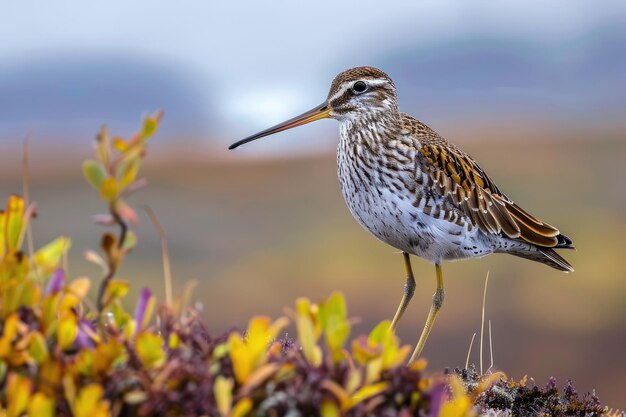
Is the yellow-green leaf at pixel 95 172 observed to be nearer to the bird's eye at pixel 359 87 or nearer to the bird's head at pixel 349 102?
the bird's head at pixel 349 102

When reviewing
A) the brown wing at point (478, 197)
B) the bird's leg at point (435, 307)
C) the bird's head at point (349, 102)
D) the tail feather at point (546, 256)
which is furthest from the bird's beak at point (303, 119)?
the tail feather at point (546, 256)

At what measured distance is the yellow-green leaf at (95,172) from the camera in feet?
9.34

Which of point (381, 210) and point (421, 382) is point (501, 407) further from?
point (421, 382)

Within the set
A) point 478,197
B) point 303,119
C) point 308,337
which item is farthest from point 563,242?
point 308,337

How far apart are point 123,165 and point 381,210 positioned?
→ 3.89 m

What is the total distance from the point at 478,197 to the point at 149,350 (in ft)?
16.4

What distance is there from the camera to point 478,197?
741 centimetres

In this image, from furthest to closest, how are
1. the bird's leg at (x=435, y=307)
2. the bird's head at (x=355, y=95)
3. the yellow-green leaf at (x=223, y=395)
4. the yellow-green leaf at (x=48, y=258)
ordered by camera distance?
the bird's head at (x=355, y=95) → the bird's leg at (x=435, y=307) → the yellow-green leaf at (x=48, y=258) → the yellow-green leaf at (x=223, y=395)

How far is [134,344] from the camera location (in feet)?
10.3

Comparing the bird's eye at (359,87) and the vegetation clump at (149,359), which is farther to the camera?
the bird's eye at (359,87)

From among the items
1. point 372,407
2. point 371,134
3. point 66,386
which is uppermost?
point 371,134

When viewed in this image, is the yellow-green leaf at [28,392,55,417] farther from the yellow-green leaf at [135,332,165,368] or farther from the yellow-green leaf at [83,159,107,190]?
the yellow-green leaf at [83,159,107,190]

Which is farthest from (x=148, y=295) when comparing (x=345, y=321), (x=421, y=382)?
(x=421, y=382)

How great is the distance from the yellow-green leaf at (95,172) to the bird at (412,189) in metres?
3.92
